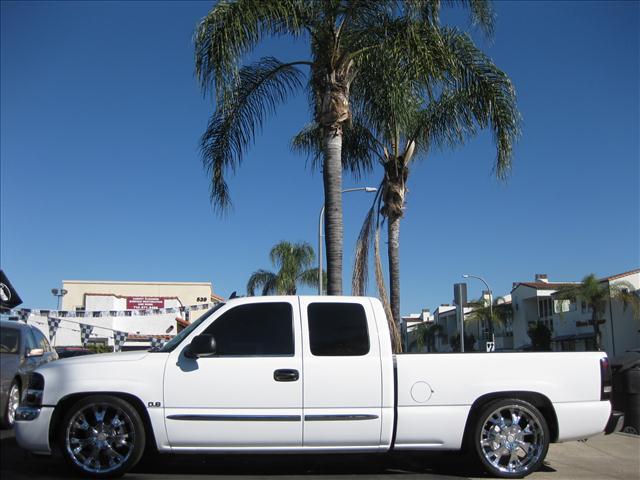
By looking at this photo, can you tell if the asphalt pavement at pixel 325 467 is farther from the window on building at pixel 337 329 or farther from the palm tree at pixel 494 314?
the palm tree at pixel 494 314

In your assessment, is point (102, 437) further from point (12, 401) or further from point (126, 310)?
point (126, 310)

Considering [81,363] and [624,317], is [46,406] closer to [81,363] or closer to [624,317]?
[81,363]

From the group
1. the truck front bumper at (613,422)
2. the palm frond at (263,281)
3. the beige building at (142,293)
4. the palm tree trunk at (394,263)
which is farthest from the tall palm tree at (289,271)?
the truck front bumper at (613,422)

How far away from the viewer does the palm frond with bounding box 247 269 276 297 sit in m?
43.3

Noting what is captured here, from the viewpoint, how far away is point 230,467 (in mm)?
7078

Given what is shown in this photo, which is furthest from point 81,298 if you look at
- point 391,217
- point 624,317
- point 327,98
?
point 327,98

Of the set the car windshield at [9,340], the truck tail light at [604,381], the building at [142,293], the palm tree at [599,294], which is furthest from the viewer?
the building at [142,293]

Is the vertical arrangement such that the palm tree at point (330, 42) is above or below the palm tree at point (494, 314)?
above

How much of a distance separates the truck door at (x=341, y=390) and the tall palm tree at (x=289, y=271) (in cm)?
3475

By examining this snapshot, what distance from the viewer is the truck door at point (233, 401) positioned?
6344 mm

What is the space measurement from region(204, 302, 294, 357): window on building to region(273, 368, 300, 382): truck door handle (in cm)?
18

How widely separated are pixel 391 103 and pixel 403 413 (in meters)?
6.43

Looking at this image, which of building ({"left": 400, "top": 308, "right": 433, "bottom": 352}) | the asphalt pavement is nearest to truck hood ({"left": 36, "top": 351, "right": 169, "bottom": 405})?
the asphalt pavement

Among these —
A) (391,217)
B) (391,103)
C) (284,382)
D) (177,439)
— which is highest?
(391,103)
